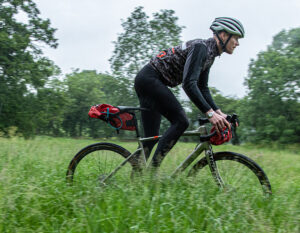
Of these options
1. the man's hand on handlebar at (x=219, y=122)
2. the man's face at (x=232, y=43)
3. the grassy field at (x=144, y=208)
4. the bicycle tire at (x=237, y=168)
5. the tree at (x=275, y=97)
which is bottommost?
the grassy field at (x=144, y=208)

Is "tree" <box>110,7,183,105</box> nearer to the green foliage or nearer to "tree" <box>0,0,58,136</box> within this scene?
the green foliage

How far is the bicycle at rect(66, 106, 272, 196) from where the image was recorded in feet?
10.0

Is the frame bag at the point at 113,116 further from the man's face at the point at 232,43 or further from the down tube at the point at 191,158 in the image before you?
the man's face at the point at 232,43

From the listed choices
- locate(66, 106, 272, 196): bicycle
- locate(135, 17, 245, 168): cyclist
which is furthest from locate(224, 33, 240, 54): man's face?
locate(66, 106, 272, 196): bicycle

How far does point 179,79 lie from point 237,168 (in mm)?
1127

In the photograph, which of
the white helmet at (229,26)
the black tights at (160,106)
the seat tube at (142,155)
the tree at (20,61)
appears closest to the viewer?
the white helmet at (229,26)

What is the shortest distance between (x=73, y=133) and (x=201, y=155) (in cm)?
4613

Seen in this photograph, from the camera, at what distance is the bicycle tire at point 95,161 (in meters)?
3.29

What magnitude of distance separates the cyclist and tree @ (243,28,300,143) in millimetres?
26684

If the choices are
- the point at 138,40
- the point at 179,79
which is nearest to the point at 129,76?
the point at 138,40

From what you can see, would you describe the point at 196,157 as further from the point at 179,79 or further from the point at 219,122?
the point at 179,79

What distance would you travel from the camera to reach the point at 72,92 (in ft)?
152

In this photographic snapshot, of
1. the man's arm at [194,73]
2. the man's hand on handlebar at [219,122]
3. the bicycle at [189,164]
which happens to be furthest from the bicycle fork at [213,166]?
the man's arm at [194,73]

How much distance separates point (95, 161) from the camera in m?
3.32
